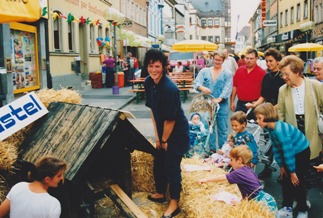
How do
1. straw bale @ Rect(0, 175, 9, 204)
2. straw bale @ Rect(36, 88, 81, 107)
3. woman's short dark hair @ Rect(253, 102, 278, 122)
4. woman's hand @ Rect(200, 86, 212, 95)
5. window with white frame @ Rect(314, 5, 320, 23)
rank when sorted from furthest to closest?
window with white frame @ Rect(314, 5, 320, 23), woman's hand @ Rect(200, 86, 212, 95), straw bale @ Rect(36, 88, 81, 107), woman's short dark hair @ Rect(253, 102, 278, 122), straw bale @ Rect(0, 175, 9, 204)

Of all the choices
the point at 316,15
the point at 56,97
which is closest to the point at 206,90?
the point at 56,97

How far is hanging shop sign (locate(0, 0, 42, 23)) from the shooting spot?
21.9ft

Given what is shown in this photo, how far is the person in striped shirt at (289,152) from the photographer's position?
442cm

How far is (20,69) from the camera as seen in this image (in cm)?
1384

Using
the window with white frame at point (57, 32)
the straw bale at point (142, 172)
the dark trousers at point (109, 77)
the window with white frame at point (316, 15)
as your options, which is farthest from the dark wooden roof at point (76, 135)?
the window with white frame at point (316, 15)

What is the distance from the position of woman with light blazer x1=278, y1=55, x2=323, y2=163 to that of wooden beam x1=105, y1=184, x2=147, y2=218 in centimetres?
199

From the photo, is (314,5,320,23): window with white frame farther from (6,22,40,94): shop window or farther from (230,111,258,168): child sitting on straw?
(230,111,258,168): child sitting on straw

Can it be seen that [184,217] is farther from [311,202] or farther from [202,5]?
[202,5]

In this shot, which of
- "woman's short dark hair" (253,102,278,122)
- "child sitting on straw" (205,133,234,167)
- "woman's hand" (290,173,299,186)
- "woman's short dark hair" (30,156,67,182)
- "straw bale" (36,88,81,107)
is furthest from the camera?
"child sitting on straw" (205,133,234,167)

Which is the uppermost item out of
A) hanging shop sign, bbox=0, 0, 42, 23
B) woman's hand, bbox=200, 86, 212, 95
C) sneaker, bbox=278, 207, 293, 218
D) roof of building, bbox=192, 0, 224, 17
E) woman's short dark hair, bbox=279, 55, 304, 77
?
roof of building, bbox=192, 0, 224, 17

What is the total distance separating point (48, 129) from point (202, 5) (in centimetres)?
13672

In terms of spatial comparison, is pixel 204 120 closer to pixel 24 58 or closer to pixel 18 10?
pixel 18 10

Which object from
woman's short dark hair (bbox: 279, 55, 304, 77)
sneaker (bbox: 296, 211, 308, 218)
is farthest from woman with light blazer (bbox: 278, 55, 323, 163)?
sneaker (bbox: 296, 211, 308, 218)

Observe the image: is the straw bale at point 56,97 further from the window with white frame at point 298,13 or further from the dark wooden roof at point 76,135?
the window with white frame at point 298,13
